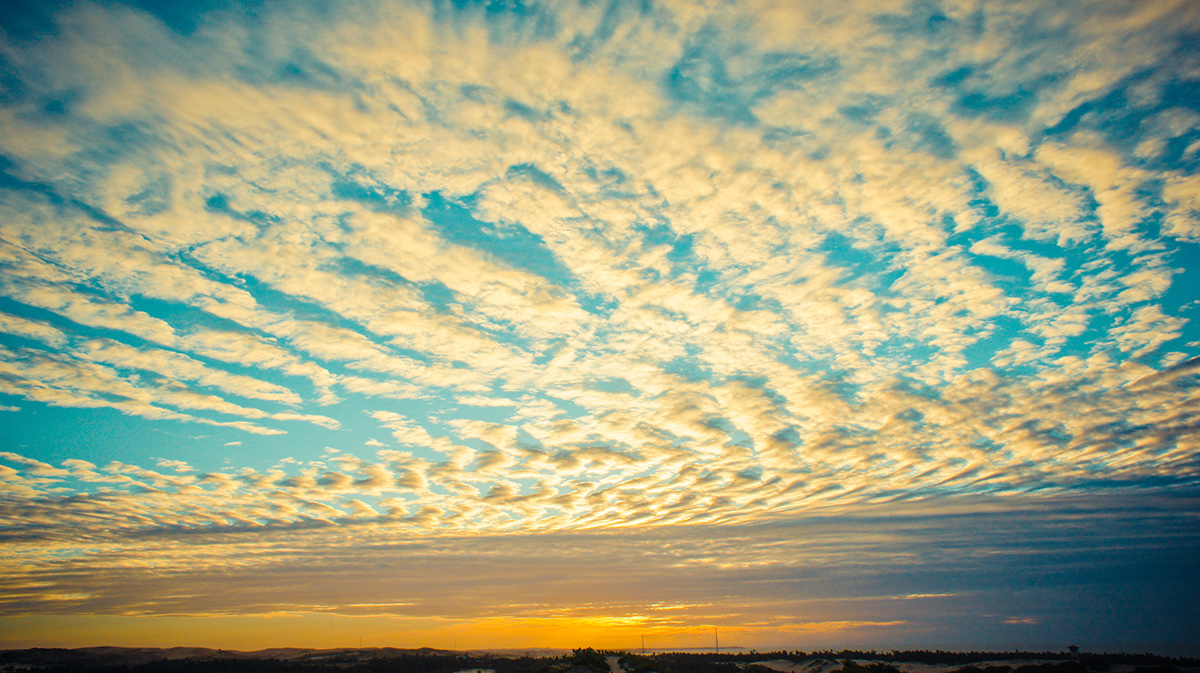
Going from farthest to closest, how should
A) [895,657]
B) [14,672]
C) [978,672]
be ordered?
[14,672] < [895,657] < [978,672]

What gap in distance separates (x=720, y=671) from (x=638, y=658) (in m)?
14.2

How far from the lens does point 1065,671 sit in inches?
2060

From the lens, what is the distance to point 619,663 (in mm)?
59750

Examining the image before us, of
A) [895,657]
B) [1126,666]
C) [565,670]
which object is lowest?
[895,657]

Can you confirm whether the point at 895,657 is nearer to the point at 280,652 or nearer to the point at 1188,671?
the point at 1188,671

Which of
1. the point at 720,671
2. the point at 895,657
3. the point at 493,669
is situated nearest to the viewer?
the point at 720,671

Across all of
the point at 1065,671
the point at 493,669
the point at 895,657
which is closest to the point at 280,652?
the point at 493,669

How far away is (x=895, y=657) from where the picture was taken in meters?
80.8

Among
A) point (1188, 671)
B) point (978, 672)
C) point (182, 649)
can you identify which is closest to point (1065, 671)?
point (978, 672)

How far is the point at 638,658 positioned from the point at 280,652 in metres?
117

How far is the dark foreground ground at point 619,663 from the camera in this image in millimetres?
55656

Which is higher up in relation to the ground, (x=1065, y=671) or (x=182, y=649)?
(x=1065, y=671)

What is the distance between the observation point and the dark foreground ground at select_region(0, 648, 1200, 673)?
55.7 metres

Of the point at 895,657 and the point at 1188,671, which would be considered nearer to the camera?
the point at 1188,671
